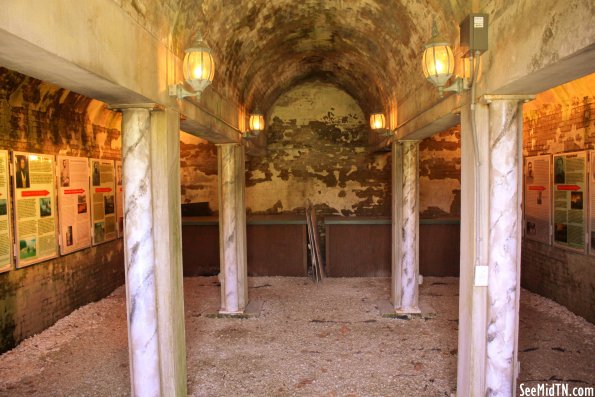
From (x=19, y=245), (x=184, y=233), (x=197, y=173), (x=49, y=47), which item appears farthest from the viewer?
(x=197, y=173)

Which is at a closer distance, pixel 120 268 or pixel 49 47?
pixel 49 47

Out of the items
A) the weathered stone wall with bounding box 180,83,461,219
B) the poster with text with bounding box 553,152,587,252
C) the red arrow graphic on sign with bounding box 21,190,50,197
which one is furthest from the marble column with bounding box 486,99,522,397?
the weathered stone wall with bounding box 180,83,461,219

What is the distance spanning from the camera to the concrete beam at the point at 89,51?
6.98 feet

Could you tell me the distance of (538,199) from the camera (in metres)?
7.56

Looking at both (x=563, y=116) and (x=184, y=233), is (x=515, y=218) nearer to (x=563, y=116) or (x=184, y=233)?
(x=563, y=116)

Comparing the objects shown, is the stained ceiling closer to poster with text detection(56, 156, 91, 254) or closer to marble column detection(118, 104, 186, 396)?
marble column detection(118, 104, 186, 396)

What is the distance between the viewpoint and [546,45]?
2617 mm

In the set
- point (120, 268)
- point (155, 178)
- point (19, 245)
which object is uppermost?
point (155, 178)

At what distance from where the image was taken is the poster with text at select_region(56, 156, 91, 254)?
21.7 ft

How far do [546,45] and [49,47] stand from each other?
2.70 meters

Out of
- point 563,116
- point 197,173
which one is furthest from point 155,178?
point 197,173

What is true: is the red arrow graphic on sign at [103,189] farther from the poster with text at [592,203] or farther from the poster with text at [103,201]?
the poster with text at [592,203]

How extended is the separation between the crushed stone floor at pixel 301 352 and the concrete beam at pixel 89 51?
297 cm

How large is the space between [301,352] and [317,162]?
6.65 meters
